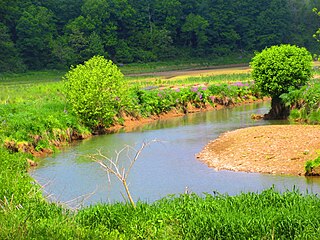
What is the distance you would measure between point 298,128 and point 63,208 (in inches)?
517

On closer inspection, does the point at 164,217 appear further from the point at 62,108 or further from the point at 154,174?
the point at 62,108

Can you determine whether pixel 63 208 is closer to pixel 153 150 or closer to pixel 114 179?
pixel 114 179

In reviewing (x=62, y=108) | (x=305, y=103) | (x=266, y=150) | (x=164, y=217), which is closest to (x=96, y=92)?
(x=62, y=108)

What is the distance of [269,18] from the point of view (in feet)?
330

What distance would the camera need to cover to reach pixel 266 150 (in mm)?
22984

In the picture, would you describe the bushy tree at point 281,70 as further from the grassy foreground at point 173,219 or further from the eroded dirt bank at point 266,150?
the grassy foreground at point 173,219

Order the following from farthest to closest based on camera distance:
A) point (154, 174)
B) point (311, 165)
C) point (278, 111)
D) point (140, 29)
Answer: point (140, 29) < point (278, 111) < point (154, 174) < point (311, 165)

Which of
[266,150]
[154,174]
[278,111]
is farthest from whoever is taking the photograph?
[278,111]

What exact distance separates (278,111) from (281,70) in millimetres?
2266

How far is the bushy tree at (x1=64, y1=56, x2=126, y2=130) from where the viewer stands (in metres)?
33.0

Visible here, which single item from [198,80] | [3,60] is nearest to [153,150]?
[198,80]

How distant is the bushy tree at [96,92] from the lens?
3300 cm

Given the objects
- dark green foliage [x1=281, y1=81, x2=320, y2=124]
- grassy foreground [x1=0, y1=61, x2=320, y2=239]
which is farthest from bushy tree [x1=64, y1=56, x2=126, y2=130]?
grassy foreground [x1=0, y1=61, x2=320, y2=239]

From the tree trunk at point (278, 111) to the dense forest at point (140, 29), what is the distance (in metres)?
48.4
